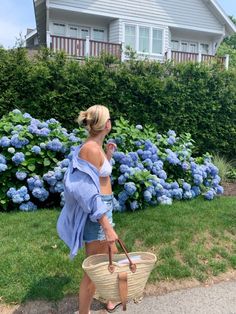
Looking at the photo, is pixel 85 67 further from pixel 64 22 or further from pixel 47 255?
pixel 64 22

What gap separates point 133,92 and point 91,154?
5.95 meters

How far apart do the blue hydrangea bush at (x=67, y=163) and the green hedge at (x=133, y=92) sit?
120 cm

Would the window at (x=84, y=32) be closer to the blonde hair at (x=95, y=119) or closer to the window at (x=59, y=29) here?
the window at (x=59, y=29)

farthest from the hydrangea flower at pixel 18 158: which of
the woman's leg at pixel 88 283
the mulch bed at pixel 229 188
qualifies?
the mulch bed at pixel 229 188

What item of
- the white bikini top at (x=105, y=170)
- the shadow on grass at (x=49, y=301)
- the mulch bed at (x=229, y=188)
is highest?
the white bikini top at (x=105, y=170)

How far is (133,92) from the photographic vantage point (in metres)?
8.71

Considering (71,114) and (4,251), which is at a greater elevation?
(71,114)

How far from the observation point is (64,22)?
19625 mm

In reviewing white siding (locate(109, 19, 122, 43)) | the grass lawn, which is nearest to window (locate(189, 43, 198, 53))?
white siding (locate(109, 19, 122, 43))

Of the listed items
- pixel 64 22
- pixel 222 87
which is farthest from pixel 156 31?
pixel 222 87

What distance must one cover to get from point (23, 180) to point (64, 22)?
50.4ft

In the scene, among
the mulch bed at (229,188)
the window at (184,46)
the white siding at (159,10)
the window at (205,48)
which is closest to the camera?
the mulch bed at (229,188)

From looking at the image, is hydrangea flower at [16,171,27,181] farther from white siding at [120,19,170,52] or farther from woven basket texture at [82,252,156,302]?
white siding at [120,19,170,52]

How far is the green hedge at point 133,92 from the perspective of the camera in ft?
25.6
